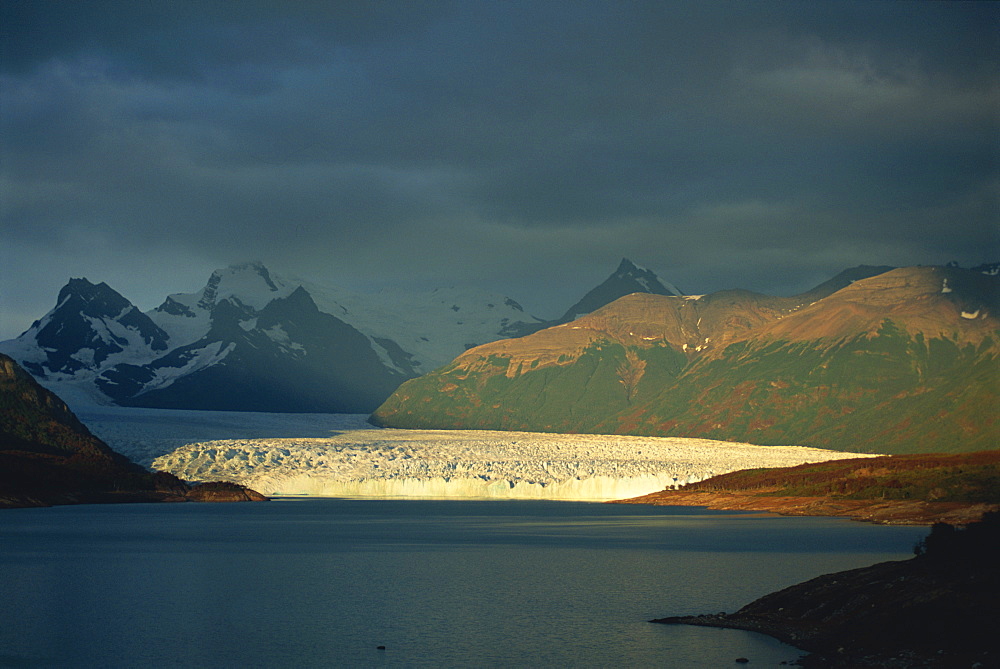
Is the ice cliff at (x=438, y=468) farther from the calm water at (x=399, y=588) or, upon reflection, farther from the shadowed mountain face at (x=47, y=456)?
the calm water at (x=399, y=588)

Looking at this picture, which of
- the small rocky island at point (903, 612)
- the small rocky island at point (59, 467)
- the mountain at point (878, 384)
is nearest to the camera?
the small rocky island at point (903, 612)

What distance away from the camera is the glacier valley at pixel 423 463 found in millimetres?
109250

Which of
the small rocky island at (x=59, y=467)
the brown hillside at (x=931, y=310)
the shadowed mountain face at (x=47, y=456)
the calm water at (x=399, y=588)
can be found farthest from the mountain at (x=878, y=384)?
the shadowed mountain face at (x=47, y=456)

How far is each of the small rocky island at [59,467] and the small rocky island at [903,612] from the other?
79.5 m

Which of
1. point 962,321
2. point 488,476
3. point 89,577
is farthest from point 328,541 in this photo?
point 962,321

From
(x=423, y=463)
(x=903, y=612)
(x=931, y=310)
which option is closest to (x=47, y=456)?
(x=423, y=463)

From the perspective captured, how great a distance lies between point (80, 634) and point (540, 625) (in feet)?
43.9

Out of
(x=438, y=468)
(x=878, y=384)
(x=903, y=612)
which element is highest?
(x=878, y=384)

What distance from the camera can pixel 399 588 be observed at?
4041 centimetres

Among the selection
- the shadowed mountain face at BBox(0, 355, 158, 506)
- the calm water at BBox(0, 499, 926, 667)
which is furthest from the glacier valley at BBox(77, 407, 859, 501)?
the calm water at BBox(0, 499, 926, 667)

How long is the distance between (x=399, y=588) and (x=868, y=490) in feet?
194

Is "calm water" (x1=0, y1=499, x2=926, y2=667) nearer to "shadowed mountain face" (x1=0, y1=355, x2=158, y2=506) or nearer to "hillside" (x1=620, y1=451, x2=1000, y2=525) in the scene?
"hillside" (x1=620, y1=451, x2=1000, y2=525)

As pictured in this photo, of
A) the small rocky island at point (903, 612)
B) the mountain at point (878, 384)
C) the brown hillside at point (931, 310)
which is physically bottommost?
the small rocky island at point (903, 612)

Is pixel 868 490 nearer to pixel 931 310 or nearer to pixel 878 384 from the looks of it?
pixel 878 384
